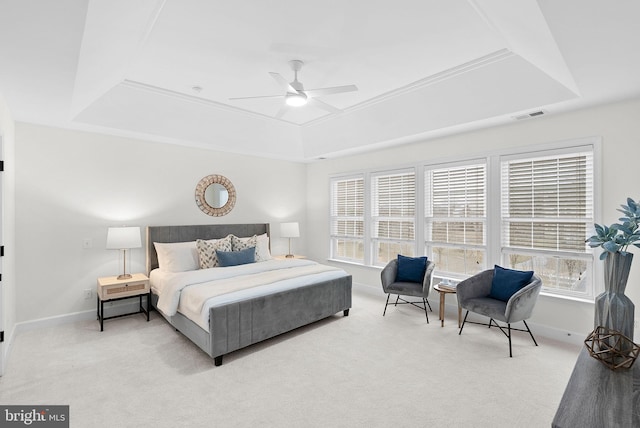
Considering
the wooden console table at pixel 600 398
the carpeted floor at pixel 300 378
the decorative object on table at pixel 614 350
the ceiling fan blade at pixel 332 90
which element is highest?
the ceiling fan blade at pixel 332 90

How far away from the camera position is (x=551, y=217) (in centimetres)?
356

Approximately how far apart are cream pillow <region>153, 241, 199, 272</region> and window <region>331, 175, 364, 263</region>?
9.21ft

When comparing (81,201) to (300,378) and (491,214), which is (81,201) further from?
(491,214)

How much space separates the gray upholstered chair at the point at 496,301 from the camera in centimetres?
310

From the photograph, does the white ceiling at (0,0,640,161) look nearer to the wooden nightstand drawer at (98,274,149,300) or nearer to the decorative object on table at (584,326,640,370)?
the decorative object on table at (584,326,640,370)

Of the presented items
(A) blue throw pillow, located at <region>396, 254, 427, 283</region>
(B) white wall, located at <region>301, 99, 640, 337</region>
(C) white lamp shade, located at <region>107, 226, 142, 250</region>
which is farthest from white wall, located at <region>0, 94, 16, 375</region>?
(B) white wall, located at <region>301, 99, 640, 337</region>

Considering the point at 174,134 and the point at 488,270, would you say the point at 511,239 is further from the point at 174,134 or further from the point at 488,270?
the point at 174,134

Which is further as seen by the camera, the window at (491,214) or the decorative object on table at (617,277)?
the window at (491,214)

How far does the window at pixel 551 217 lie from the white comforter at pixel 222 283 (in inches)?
93.3

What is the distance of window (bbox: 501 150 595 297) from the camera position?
3385 millimetres

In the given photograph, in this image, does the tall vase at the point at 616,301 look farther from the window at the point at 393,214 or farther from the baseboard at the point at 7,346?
the baseboard at the point at 7,346

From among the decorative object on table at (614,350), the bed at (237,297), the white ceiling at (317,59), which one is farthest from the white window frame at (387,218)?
the decorative object on table at (614,350)

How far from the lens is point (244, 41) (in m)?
2.66

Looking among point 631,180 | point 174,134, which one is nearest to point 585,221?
point 631,180
